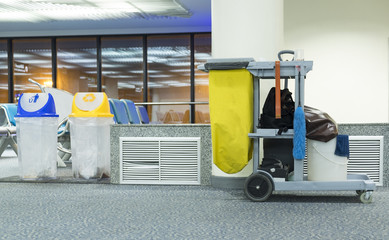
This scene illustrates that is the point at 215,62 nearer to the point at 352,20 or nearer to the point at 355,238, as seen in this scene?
the point at 355,238

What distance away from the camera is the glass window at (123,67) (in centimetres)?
707

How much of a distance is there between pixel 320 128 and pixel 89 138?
4.46ft

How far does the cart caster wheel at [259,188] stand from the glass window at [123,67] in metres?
5.32

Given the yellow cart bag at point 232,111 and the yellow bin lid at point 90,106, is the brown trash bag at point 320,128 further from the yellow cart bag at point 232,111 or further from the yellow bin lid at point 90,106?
the yellow bin lid at point 90,106

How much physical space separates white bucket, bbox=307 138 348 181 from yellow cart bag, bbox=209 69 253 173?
1.02ft

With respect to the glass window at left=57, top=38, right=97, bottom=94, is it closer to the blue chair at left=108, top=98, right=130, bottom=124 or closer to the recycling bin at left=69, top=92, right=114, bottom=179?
the blue chair at left=108, top=98, right=130, bottom=124

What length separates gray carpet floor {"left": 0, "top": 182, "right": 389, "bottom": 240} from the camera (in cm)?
130

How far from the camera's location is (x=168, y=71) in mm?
7141

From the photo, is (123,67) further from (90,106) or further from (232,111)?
(232,111)

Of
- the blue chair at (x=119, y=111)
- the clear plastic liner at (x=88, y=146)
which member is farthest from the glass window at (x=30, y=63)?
the clear plastic liner at (x=88, y=146)

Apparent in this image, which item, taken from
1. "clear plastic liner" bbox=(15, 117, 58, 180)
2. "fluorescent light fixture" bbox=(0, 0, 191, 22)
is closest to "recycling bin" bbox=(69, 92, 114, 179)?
"clear plastic liner" bbox=(15, 117, 58, 180)

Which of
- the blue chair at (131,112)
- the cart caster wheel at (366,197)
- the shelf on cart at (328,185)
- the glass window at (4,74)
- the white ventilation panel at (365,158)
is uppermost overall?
the glass window at (4,74)

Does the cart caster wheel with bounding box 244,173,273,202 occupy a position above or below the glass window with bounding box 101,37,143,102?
below

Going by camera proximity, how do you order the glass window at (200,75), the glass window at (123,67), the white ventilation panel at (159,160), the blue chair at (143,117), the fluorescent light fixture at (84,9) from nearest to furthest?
the white ventilation panel at (159,160), the blue chair at (143,117), the fluorescent light fixture at (84,9), the glass window at (200,75), the glass window at (123,67)
